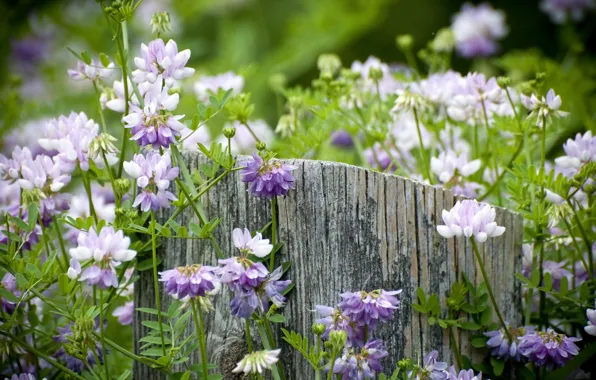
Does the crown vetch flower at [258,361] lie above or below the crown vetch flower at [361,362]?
above

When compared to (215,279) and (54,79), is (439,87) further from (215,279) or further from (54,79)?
(54,79)

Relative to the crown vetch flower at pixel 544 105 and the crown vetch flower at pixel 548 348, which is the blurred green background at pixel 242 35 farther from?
the crown vetch flower at pixel 548 348

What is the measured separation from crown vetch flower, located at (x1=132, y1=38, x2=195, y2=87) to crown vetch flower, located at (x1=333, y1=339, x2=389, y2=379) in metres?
0.70

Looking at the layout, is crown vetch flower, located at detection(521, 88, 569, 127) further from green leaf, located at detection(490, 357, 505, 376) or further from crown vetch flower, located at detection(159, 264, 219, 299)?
crown vetch flower, located at detection(159, 264, 219, 299)

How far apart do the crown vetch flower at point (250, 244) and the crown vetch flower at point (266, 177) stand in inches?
4.0

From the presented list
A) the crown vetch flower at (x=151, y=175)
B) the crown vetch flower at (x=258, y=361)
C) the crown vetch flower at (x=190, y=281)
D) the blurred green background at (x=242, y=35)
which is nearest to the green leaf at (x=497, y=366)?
the crown vetch flower at (x=258, y=361)

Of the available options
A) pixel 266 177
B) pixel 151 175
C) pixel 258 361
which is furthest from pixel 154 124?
pixel 258 361

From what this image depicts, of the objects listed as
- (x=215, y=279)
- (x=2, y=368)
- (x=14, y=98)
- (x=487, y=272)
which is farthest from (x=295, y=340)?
(x=14, y=98)

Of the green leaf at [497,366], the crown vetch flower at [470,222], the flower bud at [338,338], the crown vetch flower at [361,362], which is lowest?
the green leaf at [497,366]

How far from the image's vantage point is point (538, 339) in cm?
168

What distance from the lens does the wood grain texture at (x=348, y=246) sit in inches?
66.3

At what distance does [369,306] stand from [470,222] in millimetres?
298

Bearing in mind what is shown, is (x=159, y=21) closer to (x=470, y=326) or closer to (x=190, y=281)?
(x=190, y=281)

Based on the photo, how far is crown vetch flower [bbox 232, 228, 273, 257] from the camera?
1.53 m
